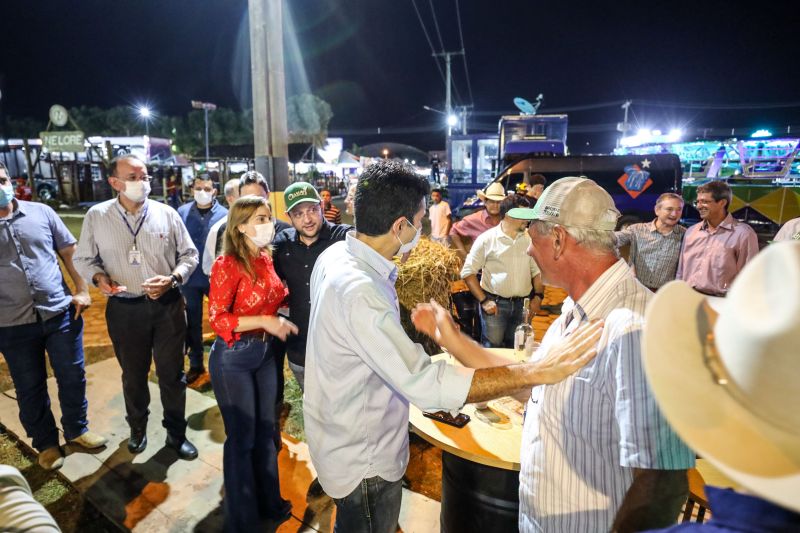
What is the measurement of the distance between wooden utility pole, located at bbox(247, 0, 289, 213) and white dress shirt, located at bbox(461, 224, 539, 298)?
2.92 metres

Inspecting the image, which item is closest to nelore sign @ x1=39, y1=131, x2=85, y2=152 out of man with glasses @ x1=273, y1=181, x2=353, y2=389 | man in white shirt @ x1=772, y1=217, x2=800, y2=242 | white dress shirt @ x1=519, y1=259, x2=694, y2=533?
man with glasses @ x1=273, y1=181, x2=353, y2=389

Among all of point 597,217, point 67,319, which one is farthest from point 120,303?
point 597,217

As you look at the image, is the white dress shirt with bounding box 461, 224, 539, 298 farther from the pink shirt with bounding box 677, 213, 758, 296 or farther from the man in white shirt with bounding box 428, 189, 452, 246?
the man in white shirt with bounding box 428, 189, 452, 246

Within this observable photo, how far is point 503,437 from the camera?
2.19 meters

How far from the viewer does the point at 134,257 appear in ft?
11.4

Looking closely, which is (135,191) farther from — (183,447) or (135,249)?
(183,447)

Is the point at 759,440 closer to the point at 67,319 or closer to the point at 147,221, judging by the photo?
the point at 147,221

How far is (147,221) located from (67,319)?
1.04 metres

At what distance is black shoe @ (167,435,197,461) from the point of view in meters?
3.56

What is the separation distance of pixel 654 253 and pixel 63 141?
27271 millimetres

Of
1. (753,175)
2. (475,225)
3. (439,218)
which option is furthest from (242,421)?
(753,175)

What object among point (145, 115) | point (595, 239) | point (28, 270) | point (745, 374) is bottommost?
point (28, 270)

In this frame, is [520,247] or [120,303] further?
[520,247]

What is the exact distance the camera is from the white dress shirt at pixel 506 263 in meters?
4.29
